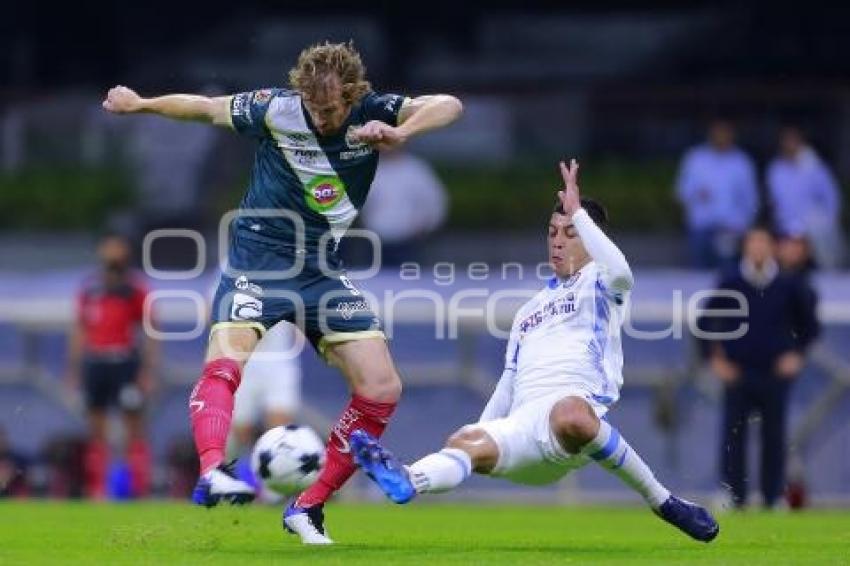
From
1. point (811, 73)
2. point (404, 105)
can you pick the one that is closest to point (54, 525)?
point (404, 105)

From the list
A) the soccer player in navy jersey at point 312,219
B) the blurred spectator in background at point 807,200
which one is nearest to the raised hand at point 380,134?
the soccer player in navy jersey at point 312,219

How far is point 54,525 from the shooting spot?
13.6 m

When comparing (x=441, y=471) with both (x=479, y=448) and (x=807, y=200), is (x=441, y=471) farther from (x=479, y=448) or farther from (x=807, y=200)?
(x=807, y=200)

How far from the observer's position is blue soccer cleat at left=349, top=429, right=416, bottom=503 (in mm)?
10031

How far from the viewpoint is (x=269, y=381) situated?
62.4 ft

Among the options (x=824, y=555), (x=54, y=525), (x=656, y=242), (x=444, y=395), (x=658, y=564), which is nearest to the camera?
(x=658, y=564)

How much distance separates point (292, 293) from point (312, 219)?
0.42 m

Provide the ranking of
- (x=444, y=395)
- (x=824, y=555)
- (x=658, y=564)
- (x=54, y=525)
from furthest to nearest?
(x=444, y=395), (x=54, y=525), (x=824, y=555), (x=658, y=564)

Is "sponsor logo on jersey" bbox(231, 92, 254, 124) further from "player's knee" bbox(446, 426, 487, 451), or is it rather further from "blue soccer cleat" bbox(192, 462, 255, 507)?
"blue soccer cleat" bbox(192, 462, 255, 507)

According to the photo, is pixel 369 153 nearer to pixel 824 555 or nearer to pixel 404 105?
pixel 404 105

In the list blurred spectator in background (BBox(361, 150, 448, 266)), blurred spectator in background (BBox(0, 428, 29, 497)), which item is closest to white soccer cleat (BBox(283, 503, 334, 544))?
blurred spectator in background (BBox(0, 428, 29, 497))

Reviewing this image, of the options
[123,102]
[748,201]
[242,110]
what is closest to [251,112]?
[242,110]

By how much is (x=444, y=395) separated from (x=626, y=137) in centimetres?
410

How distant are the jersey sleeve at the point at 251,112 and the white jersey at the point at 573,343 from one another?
1708 mm
